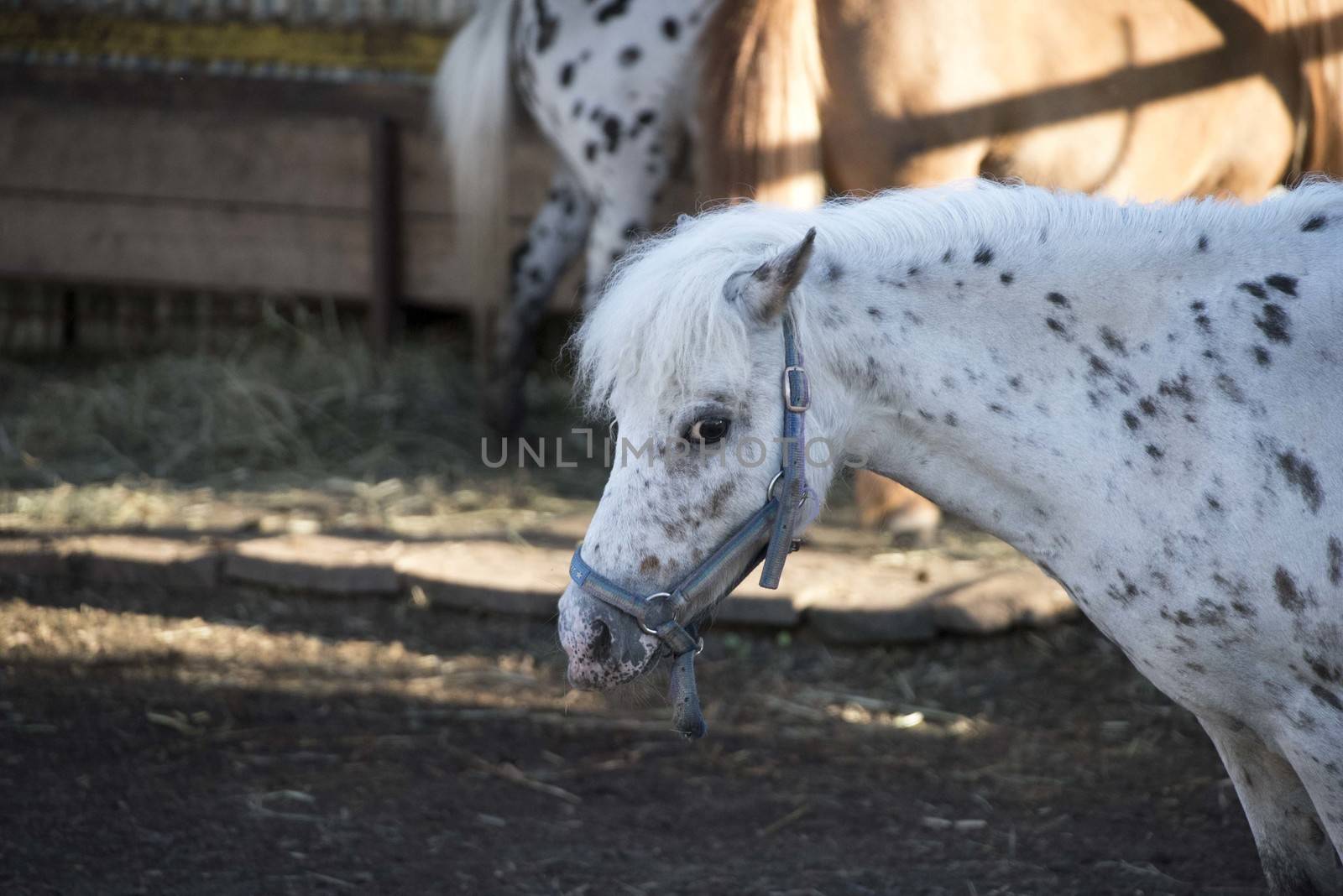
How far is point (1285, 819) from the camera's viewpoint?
2041 mm

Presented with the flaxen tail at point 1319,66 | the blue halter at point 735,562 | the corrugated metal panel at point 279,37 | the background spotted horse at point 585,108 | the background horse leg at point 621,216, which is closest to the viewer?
the blue halter at point 735,562

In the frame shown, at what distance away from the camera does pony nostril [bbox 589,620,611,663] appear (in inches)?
76.4

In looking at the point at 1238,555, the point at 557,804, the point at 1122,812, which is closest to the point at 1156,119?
the point at 1122,812

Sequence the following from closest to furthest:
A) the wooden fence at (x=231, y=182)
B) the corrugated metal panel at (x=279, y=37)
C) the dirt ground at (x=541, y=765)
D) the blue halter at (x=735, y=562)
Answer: the blue halter at (x=735, y=562) → the dirt ground at (x=541, y=765) → the wooden fence at (x=231, y=182) → the corrugated metal panel at (x=279, y=37)

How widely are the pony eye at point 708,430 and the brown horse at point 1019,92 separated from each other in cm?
197

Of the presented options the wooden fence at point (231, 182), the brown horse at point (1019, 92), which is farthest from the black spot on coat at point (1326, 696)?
the wooden fence at point (231, 182)

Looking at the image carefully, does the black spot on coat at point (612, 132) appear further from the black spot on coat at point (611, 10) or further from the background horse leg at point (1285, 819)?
the background horse leg at point (1285, 819)

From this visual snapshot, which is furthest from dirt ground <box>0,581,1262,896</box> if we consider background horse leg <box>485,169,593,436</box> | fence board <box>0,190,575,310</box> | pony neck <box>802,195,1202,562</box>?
fence board <box>0,190,575,310</box>

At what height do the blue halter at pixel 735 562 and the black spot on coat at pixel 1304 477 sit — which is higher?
the black spot on coat at pixel 1304 477

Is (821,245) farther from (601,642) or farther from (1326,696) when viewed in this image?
Answer: (1326,696)

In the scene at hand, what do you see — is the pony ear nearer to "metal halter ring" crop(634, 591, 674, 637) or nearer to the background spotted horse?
"metal halter ring" crop(634, 591, 674, 637)

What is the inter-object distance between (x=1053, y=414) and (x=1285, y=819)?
783 millimetres

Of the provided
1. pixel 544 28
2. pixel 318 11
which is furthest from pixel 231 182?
pixel 544 28

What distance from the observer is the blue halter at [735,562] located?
1.89 m
